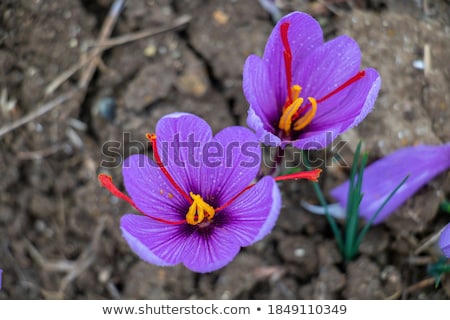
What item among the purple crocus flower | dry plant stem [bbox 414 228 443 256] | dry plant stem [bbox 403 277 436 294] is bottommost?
dry plant stem [bbox 403 277 436 294]

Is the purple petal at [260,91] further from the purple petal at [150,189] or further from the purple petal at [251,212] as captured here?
the purple petal at [150,189]

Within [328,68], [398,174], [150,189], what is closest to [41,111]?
[150,189]

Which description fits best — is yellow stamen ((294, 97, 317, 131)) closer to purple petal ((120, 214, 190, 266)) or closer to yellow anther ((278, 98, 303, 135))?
yellow anther ((278, 98, 303, 135))

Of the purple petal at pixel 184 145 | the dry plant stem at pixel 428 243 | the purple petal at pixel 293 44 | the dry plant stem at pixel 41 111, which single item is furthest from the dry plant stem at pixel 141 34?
the dry plant stem at pixel 428 243

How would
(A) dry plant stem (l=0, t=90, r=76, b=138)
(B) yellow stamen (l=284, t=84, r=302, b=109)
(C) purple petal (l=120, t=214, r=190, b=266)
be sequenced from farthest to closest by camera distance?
(A) dry plant stem (l=0, t=90, r=76, b=138) < (B) yellow stamen (l=284, t=84, r=302, b=109) < (C) purple petal (l=120, t=214, r=190, b=266)

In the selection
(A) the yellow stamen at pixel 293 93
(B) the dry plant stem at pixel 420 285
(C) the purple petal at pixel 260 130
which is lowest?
(B) the dry plant stem at pixel 420 285

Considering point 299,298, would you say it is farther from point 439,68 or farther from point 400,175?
point 439,68

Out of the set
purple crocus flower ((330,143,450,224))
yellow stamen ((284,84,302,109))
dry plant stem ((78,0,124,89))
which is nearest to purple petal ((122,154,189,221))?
yellow stamen ((284,84,302,109))
